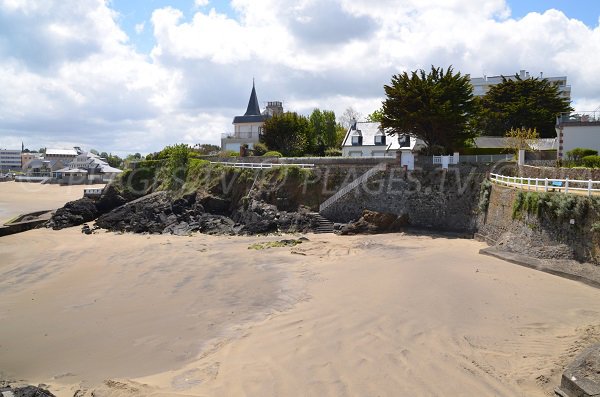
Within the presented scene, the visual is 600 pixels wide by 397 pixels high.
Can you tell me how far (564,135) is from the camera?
28578mm

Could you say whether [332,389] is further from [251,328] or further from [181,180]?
[181,180]

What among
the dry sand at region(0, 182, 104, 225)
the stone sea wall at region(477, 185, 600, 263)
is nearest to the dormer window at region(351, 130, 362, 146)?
the stone sea wall at region(477, 185, 600, 263)

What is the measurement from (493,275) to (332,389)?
9312 millimetres

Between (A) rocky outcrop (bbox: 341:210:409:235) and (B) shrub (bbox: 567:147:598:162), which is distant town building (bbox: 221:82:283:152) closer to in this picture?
(A) rocky outcrop (bbox: 341:210:409:235)

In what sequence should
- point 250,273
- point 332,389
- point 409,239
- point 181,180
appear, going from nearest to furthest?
point 332,389 → point 250,273 → point 409,239 → point 181,180

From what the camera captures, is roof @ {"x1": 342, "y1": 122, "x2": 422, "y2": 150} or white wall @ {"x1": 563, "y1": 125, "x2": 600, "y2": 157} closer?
white wall @ {"x1": 563, "y1": 125, "x2": 600, "y2": 157}

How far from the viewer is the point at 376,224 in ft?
85.8

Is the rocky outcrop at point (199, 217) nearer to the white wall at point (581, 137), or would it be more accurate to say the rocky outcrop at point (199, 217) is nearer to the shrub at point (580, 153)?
the shrub at point (580, 153)

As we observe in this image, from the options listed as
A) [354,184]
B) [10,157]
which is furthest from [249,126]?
[10,157]

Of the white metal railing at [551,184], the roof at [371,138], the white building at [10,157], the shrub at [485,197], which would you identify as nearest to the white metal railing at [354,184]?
the shrub at [485,197]

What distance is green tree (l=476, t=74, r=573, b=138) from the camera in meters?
39.7

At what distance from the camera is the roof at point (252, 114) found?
187ft

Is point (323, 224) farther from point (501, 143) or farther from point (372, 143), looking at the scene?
point (501, 143)

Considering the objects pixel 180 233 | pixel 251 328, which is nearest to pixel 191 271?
pixel 251 328
